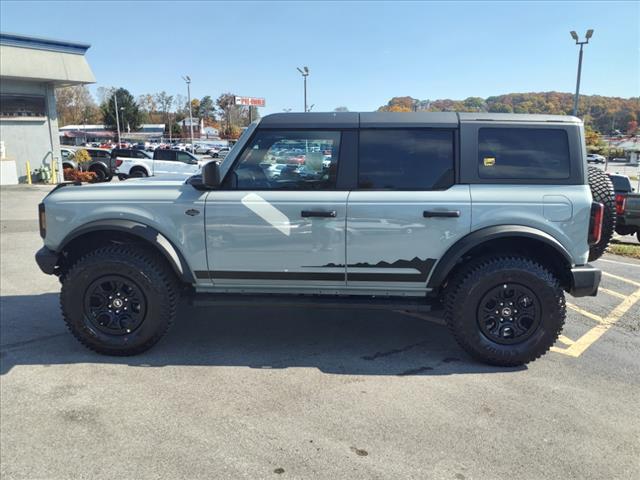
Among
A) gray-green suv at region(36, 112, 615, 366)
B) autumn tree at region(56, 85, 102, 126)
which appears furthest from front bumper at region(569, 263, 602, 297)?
autumn tree at region(56, 85, 102, 126)

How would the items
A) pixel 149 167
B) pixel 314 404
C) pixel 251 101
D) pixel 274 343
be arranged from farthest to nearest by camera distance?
pixel 251 101, pixel 149 167, pixel 274 343, pixel 314 404

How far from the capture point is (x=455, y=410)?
10.4ft

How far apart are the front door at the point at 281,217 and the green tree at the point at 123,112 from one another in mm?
96819

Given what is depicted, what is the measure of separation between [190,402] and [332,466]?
1163 millimetres

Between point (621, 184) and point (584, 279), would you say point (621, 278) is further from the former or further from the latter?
point (621, 184)

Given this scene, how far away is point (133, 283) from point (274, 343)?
4.25ft

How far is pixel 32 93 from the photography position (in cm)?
1862

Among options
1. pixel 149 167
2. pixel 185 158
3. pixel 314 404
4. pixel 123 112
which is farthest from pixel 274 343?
pixel 123 112

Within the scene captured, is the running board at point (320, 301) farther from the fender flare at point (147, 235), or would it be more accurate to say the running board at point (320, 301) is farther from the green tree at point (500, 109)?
the green tree at point (500, 109)

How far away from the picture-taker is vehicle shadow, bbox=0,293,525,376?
3.86 meters

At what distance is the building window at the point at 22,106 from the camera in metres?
18.2

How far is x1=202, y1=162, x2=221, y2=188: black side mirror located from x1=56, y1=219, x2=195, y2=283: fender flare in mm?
590

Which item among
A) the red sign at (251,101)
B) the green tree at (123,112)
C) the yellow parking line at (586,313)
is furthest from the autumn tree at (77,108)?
the yellow parking line at (586,313)

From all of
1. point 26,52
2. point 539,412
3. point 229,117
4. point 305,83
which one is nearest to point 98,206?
point 539,412
